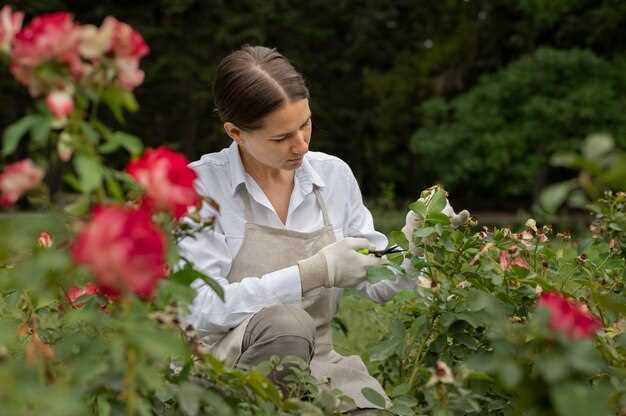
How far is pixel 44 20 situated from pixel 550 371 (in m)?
0.75

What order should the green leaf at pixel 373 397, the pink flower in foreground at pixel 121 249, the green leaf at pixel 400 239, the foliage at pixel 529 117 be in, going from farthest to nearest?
the foliage at pixel 529 117
the green leaf at pixel 400 239
the green leaf at pixel 373 397
the pink flower in foreground at pixel 121 249

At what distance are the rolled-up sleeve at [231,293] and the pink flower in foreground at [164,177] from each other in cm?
99

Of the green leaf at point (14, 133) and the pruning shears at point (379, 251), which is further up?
the green leaf at point (14, 133)

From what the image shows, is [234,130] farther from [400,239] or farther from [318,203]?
[400,239]

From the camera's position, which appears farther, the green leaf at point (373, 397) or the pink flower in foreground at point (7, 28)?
→ the green leaf at point (373, 397)

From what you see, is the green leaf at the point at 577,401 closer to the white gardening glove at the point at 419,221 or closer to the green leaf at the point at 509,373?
the green leaf at the point at 509,373

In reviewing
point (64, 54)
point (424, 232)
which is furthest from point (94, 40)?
point (424, 232)

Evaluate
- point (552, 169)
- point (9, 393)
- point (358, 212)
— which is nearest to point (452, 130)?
point (552, 169)

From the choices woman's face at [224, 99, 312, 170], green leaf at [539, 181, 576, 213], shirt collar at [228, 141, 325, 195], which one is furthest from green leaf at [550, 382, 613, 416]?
shirt collar at [228, 141, 325, 195]

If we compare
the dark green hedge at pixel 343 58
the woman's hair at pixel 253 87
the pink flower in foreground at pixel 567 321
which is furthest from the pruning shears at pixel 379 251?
the dark green hedge at pixel 343 58

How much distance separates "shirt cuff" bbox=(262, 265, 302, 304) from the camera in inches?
85.4

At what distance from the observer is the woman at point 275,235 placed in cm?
214

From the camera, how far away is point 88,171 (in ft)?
3.64

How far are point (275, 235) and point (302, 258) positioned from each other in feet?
0.31
